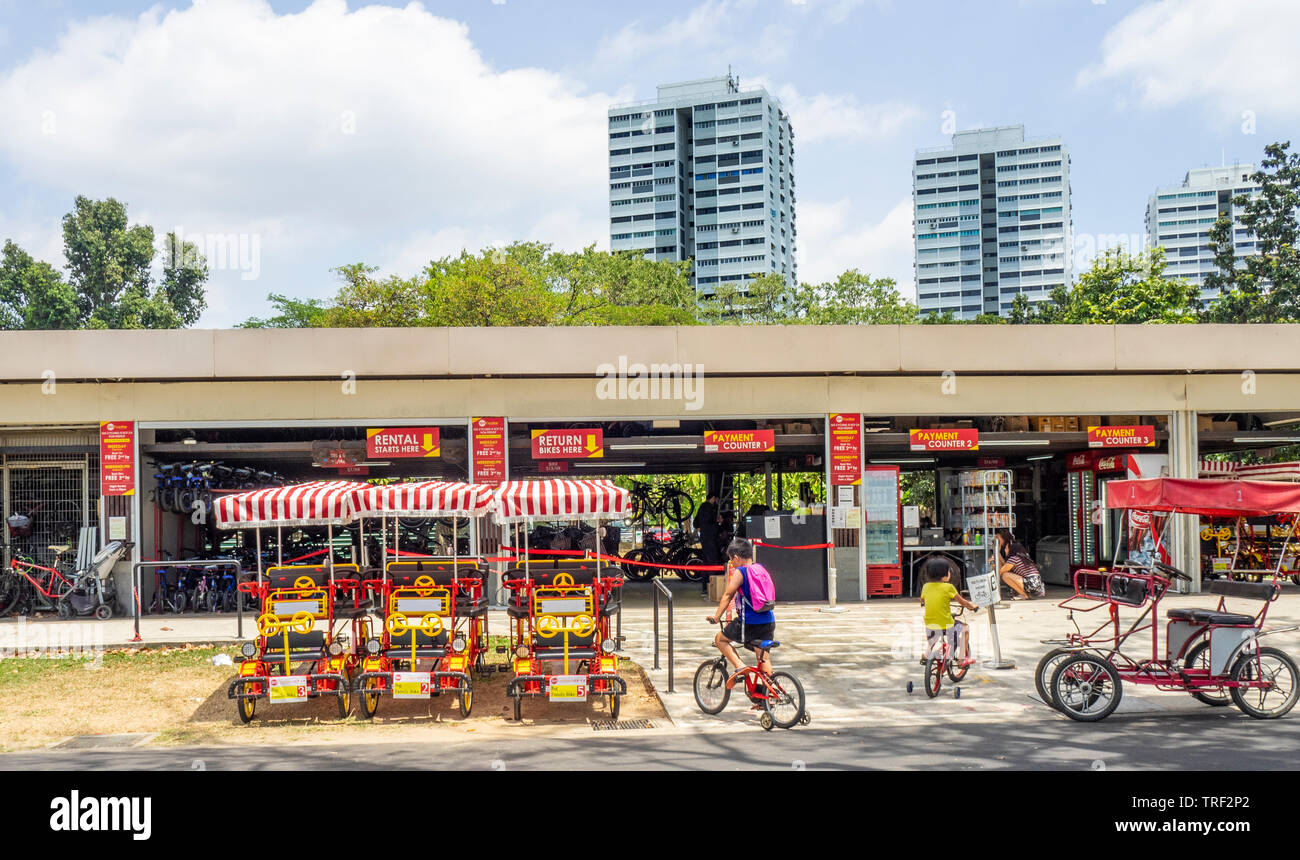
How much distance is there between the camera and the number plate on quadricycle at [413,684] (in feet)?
30.9

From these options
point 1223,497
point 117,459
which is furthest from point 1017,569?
point 117,459

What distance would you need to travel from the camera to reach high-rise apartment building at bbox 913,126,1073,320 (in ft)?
488

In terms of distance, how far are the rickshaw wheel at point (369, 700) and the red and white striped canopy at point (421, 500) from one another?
1771 millimetres

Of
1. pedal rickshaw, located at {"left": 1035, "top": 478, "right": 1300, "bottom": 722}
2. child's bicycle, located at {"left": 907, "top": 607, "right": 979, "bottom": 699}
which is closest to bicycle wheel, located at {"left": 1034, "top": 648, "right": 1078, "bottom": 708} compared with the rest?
pedal rickshaw, located at {"left": 1035, "top": 478, "right": 1300, "bottom": 722}

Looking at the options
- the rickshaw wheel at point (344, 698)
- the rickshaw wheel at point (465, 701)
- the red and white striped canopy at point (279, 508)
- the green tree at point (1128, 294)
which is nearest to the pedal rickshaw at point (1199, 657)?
the rickshaw wheel at point (465, 701)

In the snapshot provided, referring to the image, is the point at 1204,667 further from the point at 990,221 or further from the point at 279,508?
the point at 990,221

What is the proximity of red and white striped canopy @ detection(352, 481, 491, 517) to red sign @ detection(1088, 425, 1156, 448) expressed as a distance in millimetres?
12383

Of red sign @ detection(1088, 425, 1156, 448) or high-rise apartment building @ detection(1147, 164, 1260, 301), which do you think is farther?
high-rise apartment building @ detection(1147, 164, 1260, 301)

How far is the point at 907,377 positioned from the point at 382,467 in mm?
10988

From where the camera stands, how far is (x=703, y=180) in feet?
444

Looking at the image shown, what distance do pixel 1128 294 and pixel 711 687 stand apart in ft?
127

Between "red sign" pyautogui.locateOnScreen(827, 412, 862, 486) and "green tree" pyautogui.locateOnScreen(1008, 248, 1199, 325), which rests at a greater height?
"green tree" pyautogui.locateOnScreen(1008, 248, 1199, 325)

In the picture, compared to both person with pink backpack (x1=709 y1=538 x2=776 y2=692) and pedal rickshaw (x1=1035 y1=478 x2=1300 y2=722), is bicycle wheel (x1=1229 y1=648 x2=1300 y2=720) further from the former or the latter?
person with pink backpack (x1=709 y1=538 x2=776 y2=692)

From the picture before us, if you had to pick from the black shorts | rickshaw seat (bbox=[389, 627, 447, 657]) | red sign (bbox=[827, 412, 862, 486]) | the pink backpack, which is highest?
red sign (bbox=[827, 412, 862, 486])
